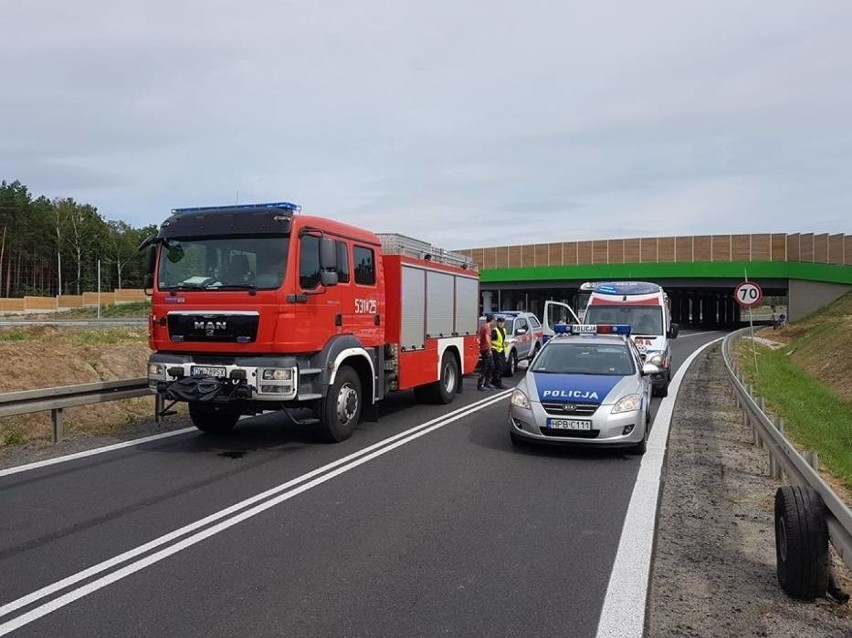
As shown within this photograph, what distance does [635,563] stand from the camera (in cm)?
504

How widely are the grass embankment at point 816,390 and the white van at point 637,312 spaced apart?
7.70ft

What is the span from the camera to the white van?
15922 mm

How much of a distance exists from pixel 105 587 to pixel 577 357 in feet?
23.0

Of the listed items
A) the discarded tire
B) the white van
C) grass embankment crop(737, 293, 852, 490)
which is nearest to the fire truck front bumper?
the discarded tire

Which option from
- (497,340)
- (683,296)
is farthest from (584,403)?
(683,296)

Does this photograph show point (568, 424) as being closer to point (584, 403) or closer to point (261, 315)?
point (584, 403)

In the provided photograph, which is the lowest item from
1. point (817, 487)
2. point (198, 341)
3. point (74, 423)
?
point (74, 423)

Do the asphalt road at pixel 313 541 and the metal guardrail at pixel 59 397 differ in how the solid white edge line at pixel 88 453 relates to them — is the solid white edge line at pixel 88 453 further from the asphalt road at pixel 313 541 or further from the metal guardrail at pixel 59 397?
the metal guardrail at pixel 59 397

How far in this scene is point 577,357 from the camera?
395 inches

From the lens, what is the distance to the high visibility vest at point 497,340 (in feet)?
55.4

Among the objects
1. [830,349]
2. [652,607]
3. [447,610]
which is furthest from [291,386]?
[830,349]

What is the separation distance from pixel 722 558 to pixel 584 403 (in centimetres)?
338

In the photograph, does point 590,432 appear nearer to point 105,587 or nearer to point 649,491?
point 649,491

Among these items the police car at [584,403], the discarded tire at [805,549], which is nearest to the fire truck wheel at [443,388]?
the police car at [584,403]
